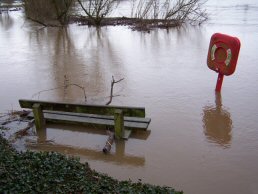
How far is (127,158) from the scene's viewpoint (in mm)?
6375

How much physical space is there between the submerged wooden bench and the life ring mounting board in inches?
120

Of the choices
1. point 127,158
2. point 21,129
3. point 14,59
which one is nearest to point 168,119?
point 127,158

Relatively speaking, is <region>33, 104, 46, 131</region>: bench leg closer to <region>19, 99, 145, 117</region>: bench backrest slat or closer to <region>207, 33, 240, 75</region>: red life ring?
<region>19, 99, 145, 117</region>: bench backrest slat

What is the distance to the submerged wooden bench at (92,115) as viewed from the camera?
6891 mm

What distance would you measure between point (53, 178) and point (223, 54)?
603 cm

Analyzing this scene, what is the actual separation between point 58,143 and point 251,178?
3.78m

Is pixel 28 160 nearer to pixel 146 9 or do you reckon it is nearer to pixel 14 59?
pixel 14 59

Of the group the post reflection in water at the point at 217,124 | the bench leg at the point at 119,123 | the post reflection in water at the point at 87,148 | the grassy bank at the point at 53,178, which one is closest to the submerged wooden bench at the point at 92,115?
the bench leg at the point at 119,123

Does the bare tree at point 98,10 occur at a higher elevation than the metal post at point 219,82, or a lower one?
higher

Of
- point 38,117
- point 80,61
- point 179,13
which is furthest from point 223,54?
point 179,13

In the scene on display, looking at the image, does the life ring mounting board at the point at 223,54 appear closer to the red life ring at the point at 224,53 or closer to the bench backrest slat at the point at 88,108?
the red life ring at the point at 224,53

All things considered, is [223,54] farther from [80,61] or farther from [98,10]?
[98,10]

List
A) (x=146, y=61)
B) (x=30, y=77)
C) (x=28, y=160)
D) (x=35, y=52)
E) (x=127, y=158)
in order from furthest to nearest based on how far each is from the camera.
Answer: (x=35, y=52) < (x=146, y=61) < (x=30, y=77) < (x=127, y=158) < (x=28, y=160)

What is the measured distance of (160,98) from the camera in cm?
933
